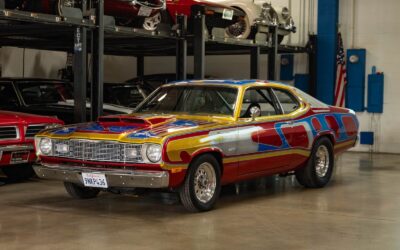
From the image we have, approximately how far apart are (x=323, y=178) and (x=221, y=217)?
269cm

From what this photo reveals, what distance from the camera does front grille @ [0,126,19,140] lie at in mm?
8219

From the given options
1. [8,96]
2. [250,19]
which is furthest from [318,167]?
[8,96]

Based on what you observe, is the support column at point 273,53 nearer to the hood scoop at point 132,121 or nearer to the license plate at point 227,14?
the license plate at point 227,14

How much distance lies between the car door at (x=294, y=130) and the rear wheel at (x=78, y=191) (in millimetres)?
2515

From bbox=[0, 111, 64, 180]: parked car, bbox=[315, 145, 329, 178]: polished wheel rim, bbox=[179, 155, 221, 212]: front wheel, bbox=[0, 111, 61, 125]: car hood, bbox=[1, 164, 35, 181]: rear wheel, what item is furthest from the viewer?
bbox=[1, 164, 35, 181]: rear wheel

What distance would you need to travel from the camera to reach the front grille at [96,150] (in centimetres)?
632

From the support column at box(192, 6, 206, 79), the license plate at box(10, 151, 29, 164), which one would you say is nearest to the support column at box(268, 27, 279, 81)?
the support column at box(192, 6, 206, 79)

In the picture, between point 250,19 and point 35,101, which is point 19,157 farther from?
point 250,19

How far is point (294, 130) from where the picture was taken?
26.1 ft

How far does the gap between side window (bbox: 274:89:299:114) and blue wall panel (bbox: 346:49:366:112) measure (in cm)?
676

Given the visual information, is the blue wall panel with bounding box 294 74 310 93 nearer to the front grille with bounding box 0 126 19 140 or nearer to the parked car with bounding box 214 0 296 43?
the parked car with bounding box 214 0 296 43

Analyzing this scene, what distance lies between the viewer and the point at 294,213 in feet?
22.6

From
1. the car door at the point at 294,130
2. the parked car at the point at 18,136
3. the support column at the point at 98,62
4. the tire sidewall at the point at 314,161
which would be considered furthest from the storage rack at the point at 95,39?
the tire sidewall at the point at 314,161

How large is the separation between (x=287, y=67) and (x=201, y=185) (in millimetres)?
9603
